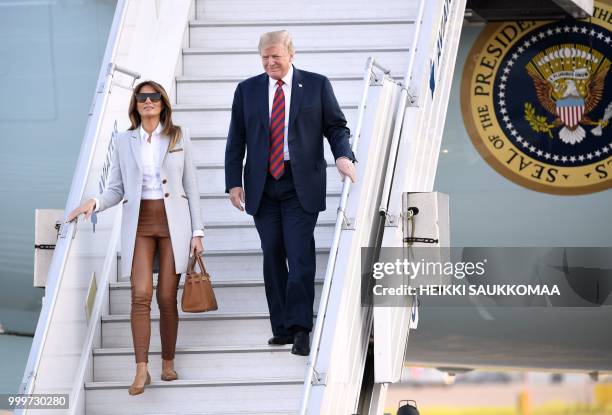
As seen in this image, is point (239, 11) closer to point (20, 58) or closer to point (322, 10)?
point (322, 10)

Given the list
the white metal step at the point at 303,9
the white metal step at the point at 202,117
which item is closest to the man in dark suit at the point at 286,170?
the white metal step at the point at 202,117

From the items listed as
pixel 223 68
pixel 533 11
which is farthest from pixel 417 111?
pixel 533 11

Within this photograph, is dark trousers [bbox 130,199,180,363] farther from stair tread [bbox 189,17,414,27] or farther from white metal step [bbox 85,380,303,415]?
stair tread [bbox 189,17,414,27]

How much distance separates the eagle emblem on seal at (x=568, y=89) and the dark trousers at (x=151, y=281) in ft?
19.0

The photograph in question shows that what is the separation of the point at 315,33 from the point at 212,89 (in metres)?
0.88

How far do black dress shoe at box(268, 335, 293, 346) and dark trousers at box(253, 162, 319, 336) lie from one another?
0.9 inches

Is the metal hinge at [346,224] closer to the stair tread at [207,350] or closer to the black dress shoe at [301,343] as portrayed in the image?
the black dress shoe at [301,343]

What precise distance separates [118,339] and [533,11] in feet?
18.7

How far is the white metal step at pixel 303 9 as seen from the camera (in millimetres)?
9445

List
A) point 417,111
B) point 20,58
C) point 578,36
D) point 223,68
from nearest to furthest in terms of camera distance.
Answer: point 417,111, point 223,68, point 20,58, point 578,36

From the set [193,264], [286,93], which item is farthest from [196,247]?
[286,93]

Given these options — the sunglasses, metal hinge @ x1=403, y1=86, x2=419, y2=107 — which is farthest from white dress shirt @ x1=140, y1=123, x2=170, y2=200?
metal hinge @ x1=403, y1=86, x2=419, y2=107

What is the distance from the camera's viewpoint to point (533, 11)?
38.3ft

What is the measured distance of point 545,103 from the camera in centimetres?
1201
